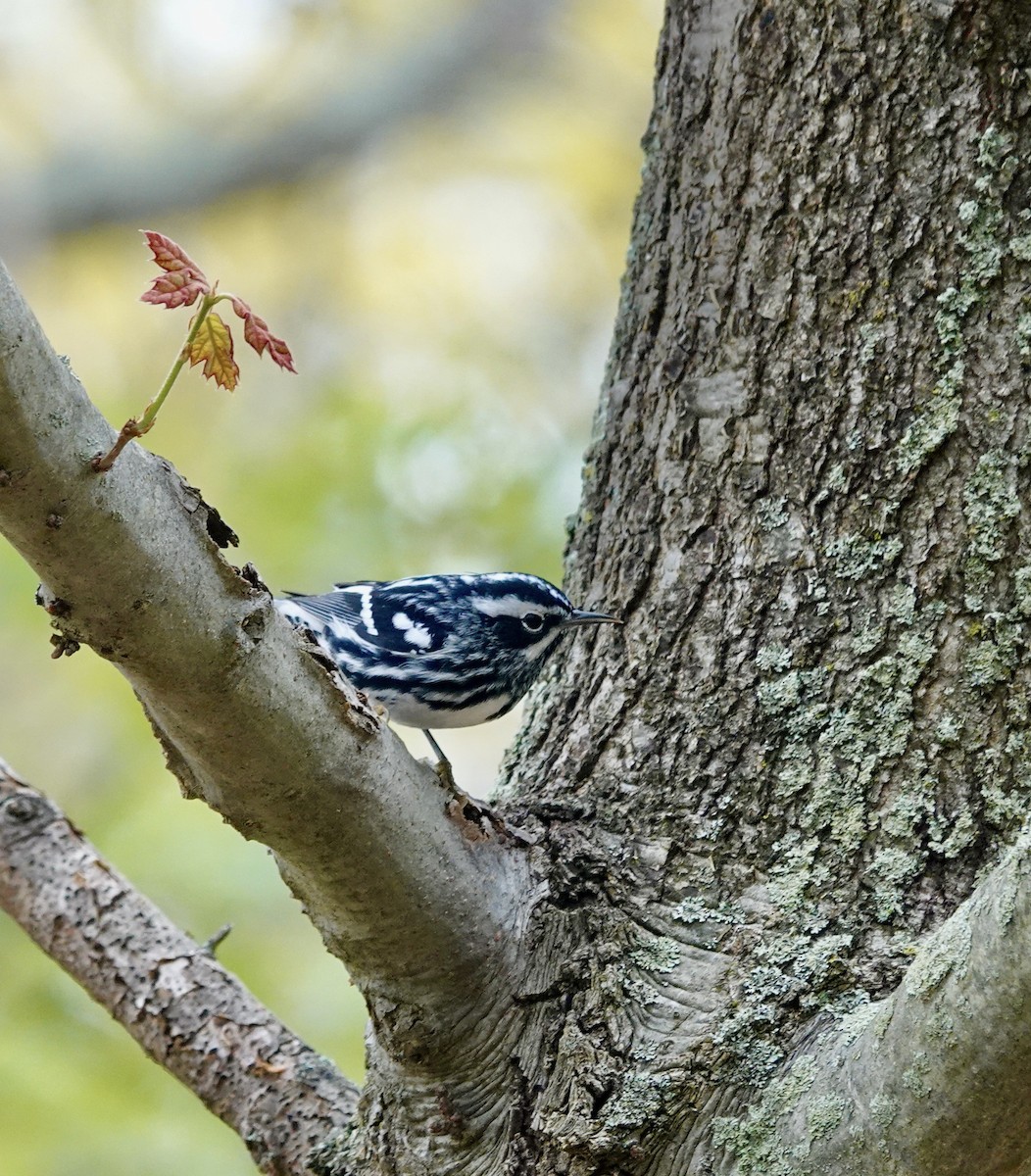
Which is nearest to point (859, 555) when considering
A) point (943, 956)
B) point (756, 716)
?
point (756, 716)

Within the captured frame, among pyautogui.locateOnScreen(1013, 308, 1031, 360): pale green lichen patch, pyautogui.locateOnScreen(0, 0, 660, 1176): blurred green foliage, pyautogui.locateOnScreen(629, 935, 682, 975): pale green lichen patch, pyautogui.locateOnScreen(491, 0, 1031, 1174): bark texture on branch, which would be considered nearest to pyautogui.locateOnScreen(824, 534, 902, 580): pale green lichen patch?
pyautogui.locateOnScreen(491, 0, 1031, 1174): bark texture on branch

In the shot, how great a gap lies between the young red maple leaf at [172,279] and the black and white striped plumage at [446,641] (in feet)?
4.45

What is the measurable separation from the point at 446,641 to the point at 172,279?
1612 millimetres

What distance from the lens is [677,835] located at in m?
2.64

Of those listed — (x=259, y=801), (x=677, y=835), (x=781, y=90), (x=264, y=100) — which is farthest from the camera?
(x=264, y=100)

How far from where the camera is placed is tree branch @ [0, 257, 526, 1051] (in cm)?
159

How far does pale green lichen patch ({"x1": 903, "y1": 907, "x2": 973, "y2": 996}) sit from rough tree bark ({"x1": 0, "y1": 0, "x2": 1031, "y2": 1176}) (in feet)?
0.04

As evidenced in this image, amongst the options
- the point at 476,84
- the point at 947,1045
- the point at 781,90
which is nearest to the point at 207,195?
the point at 476,84

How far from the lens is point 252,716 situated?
1.88 m

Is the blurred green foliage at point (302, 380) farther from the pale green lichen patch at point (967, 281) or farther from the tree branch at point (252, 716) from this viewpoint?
the pale green lichen patch at point (967, 281)

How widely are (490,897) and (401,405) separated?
3.97m

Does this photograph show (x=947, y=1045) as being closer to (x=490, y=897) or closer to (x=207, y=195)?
(x=490, y=897)

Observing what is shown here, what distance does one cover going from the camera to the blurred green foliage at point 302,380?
4906 mm

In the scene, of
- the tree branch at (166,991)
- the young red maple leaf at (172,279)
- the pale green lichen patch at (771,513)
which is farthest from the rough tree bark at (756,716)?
the young red maple leaf at (172,279)
